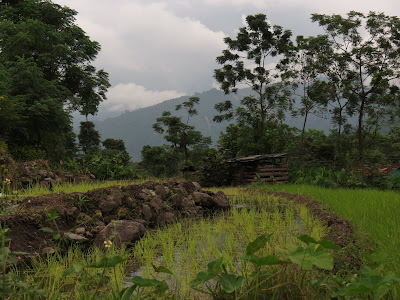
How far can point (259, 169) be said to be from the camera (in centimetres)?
1317

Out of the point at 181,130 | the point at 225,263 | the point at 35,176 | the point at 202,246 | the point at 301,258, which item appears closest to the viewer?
the point at 301,258

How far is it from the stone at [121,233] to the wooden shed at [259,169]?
29.4ft

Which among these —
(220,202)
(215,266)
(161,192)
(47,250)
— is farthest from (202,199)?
(215,266)

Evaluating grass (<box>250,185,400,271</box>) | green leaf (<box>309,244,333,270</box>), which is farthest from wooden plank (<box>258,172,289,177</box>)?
green leaf (<box>309,244,333,270</box>)

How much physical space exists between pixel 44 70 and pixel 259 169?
13098 mm

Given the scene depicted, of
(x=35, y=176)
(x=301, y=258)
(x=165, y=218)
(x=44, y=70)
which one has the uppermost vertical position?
(x=44, y=70)

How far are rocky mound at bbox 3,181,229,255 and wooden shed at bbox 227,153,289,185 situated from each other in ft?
17.1

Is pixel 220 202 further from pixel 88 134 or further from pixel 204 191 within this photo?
pixel 88 134

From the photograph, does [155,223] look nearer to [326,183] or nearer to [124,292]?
[124,292]

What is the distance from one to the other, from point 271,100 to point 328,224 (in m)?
14.5

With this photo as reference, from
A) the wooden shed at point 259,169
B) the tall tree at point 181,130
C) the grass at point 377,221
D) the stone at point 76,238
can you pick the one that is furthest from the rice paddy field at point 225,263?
the tall tree at point 181,130

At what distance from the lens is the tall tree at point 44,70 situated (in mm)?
12797

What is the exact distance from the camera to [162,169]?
73.4 ft

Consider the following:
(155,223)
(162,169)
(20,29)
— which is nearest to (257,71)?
(162,169)
